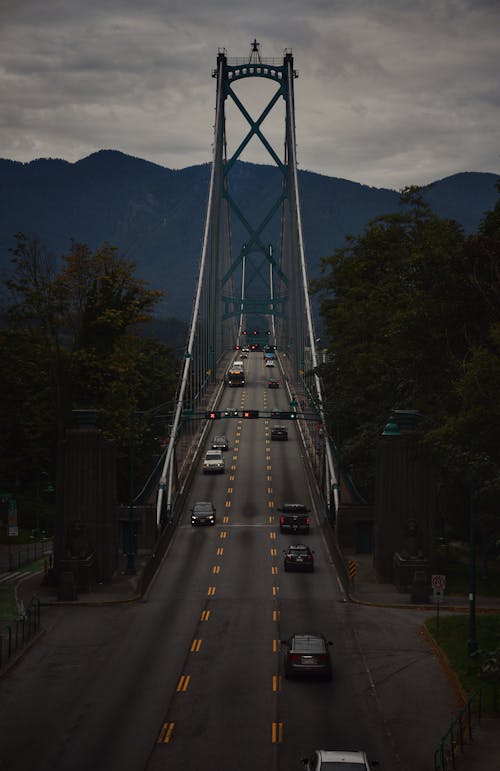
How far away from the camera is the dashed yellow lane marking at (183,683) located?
37956 millimetres

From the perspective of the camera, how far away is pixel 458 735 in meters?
31.9

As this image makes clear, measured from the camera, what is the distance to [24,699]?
36.8m

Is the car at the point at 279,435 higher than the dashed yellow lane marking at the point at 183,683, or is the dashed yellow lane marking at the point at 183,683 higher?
the car at the point at 279,435

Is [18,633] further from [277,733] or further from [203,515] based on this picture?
[203,515]

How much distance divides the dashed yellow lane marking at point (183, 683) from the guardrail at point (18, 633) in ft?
19.6

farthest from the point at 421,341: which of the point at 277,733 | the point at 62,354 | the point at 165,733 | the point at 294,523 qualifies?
the point at 165,733

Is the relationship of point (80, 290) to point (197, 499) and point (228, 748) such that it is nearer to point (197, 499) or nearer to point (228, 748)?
point (197, 499)

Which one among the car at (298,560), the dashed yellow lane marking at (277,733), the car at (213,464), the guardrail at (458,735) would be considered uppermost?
the car at (213,464)

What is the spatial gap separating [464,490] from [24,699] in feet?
104

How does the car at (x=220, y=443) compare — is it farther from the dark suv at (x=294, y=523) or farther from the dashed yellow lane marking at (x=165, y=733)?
the dashed yellow lane marking at (x=165, y=733)

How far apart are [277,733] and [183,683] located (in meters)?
6.45

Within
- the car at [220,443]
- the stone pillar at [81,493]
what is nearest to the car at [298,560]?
the stone pillar at [81,493]

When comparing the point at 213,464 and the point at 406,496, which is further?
the point at 213,464

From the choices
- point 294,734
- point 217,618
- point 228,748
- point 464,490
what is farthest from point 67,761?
point 464,490
